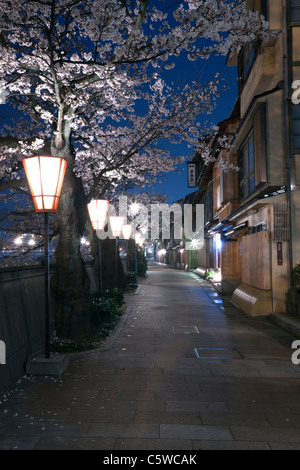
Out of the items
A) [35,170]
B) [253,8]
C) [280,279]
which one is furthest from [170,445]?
[253,8]

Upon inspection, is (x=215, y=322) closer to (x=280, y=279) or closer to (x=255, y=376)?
(x=280, y=279)

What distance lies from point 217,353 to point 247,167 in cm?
1058

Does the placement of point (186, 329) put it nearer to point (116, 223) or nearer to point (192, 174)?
point (116, 223)

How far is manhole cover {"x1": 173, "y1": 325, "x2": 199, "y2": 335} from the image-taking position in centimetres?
→ 1146

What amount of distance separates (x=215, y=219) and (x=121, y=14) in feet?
61.6

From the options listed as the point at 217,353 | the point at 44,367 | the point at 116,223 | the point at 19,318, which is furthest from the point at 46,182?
the point at 116,223

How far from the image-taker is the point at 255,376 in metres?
7.26

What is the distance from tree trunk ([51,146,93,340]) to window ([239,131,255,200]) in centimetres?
867

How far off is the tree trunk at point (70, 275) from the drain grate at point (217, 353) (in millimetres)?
3005

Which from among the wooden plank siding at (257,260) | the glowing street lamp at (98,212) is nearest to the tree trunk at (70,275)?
the glowing street lamp at (98,212)

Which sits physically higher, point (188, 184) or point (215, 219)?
point (188, 184)

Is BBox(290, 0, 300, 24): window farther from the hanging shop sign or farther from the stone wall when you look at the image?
the hanging shop sign

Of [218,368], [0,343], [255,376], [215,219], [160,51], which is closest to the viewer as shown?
[0,343]

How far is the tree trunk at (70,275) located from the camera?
31.9 feet
